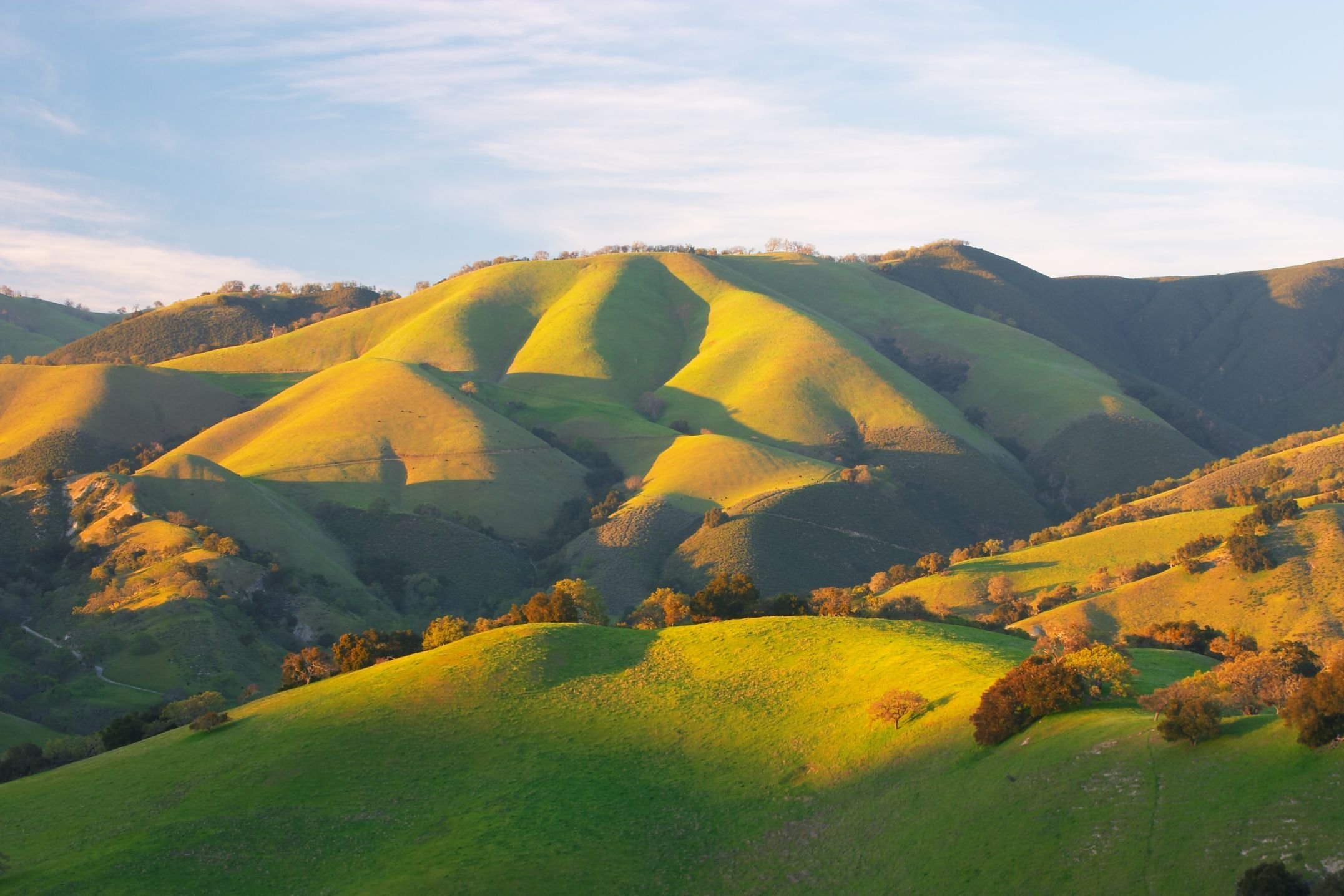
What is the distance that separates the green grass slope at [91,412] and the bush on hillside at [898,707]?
143 m

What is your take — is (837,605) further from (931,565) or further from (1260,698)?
(931,565)

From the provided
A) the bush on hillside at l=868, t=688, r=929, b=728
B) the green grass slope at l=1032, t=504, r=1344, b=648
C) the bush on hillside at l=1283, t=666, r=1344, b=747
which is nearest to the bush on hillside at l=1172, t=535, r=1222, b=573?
the green grass slope at l=1032, t=504, r=1344, b=648

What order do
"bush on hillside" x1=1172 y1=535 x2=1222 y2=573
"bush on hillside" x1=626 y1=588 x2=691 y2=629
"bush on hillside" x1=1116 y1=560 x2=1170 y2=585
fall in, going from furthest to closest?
"bush on hillside" x1=1116 y1=560 x2=1170 y2=585 < "bush on hillside" x1=1172 y1=535 x2=1222 y2=573 < "bush on hillside" x1=626 y1=588 x2=691 y2=629

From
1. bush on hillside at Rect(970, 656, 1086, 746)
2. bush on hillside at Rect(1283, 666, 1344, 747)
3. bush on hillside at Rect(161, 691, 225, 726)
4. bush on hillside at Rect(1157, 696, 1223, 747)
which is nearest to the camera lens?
bush on hillside at Rect(1283, 666, 1344, 747)

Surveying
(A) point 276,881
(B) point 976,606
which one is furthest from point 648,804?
(B) point 976,606

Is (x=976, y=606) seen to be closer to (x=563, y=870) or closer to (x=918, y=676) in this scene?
(x=918, y=676)

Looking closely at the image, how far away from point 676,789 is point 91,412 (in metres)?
156

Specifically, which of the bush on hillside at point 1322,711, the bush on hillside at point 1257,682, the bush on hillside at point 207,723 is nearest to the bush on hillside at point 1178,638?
the bush on hillside at point 1257,682

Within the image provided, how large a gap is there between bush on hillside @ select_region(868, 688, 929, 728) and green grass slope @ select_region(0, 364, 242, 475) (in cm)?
14324

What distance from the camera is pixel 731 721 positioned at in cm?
5238

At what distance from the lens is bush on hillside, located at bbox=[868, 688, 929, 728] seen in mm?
47594

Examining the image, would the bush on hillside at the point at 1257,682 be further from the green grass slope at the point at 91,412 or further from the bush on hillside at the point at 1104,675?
the green grass slope at the point at 91,412

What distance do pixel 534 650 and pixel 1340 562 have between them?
65.8 meters

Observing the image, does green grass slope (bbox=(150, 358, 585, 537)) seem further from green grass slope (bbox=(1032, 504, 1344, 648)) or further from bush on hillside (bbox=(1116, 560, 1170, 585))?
green grass slope (bbox=(1032, 504, 1344, 648))
